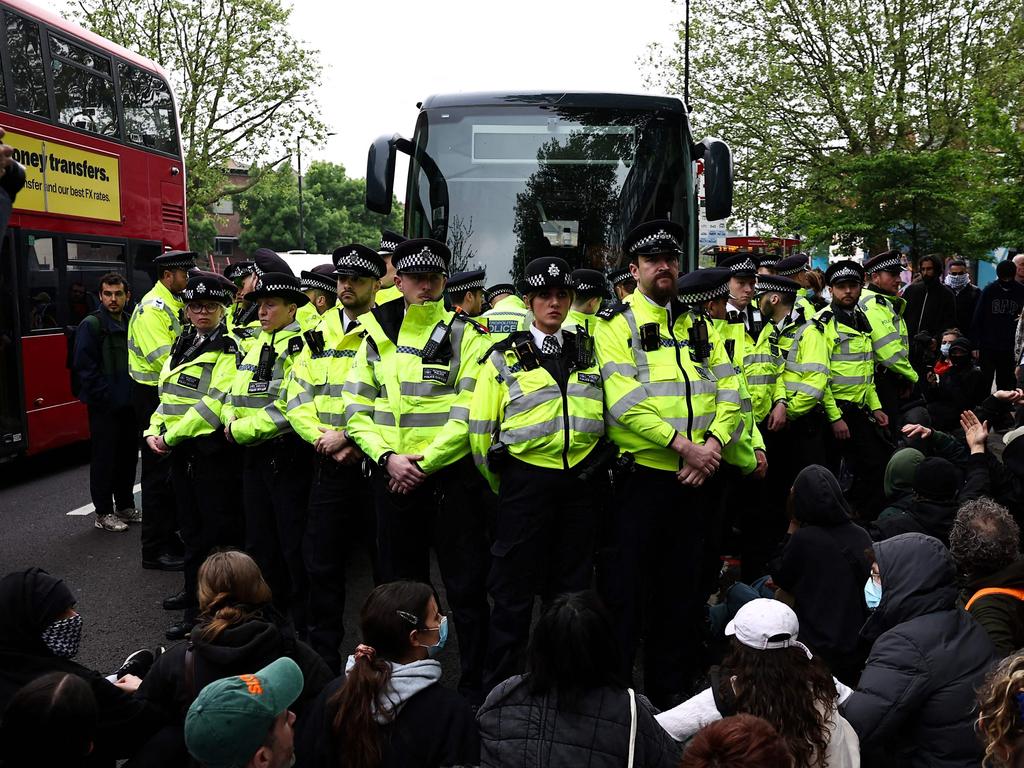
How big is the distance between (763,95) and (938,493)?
21.4 m

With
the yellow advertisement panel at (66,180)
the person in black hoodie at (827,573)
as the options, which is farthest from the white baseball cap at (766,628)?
the yellow advertisement panel at (66,180)

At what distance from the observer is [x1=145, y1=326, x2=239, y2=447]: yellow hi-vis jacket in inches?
230

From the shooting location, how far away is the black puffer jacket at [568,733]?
9.27 feet

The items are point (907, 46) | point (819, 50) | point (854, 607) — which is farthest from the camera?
point (819, 50)

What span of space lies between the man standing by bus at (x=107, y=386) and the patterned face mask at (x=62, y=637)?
4998 millimetres

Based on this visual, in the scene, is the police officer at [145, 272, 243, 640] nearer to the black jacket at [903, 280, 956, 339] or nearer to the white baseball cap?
the white baseball cap

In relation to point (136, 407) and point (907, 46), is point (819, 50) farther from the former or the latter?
point (136, 407)

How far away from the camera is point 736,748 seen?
89.0 inches

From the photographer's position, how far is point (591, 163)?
7.86 metres

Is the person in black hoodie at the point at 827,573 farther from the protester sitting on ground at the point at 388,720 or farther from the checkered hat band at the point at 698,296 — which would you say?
the protester sitting on ground at the point at 388,720

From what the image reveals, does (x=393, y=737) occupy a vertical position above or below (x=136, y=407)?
below

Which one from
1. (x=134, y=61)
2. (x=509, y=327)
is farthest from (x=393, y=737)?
(x=134, y=61)

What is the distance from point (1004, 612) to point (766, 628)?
46.5 inches

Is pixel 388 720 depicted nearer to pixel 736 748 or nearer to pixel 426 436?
pixel 736 748
